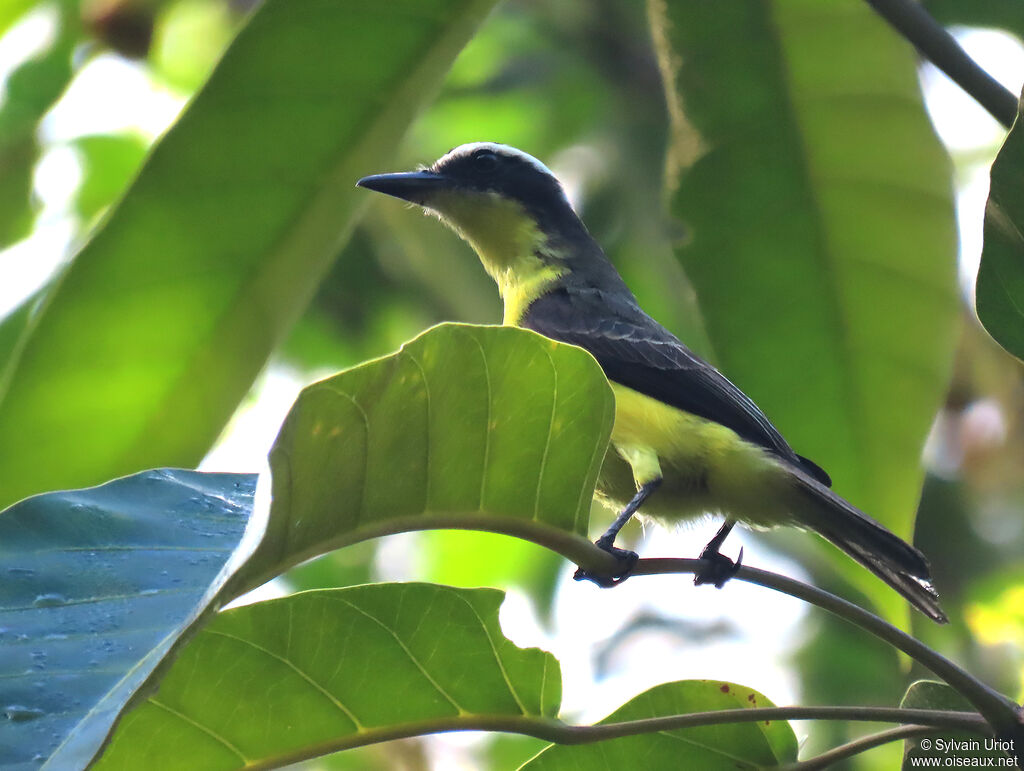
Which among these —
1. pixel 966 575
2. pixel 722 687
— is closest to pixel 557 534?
pixel 722 687

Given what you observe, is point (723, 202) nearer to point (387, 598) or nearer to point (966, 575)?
point (387, 598)

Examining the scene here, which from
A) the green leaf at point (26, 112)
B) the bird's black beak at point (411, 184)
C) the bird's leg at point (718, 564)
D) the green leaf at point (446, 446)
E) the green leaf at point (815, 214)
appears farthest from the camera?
the green leaf at point (26, 112)

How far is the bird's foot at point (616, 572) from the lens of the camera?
175cm

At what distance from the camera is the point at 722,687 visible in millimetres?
1955

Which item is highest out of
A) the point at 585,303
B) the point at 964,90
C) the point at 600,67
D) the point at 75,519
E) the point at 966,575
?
the point at 600,67

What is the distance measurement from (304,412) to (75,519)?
13.0 inches

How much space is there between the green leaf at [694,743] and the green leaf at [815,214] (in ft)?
2.63

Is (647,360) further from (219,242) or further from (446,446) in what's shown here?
(446,446)

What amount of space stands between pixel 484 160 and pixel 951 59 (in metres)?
2.17

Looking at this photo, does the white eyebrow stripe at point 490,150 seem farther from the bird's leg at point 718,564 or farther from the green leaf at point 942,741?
the green leaf at point 942,741

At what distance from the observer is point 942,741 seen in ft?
6.35

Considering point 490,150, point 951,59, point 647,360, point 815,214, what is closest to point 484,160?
point 490,150

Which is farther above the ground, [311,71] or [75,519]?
[311,71]

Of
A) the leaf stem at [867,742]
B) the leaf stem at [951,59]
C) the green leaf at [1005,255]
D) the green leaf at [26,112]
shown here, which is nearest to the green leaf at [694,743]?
the leaf stem at [867,742]
